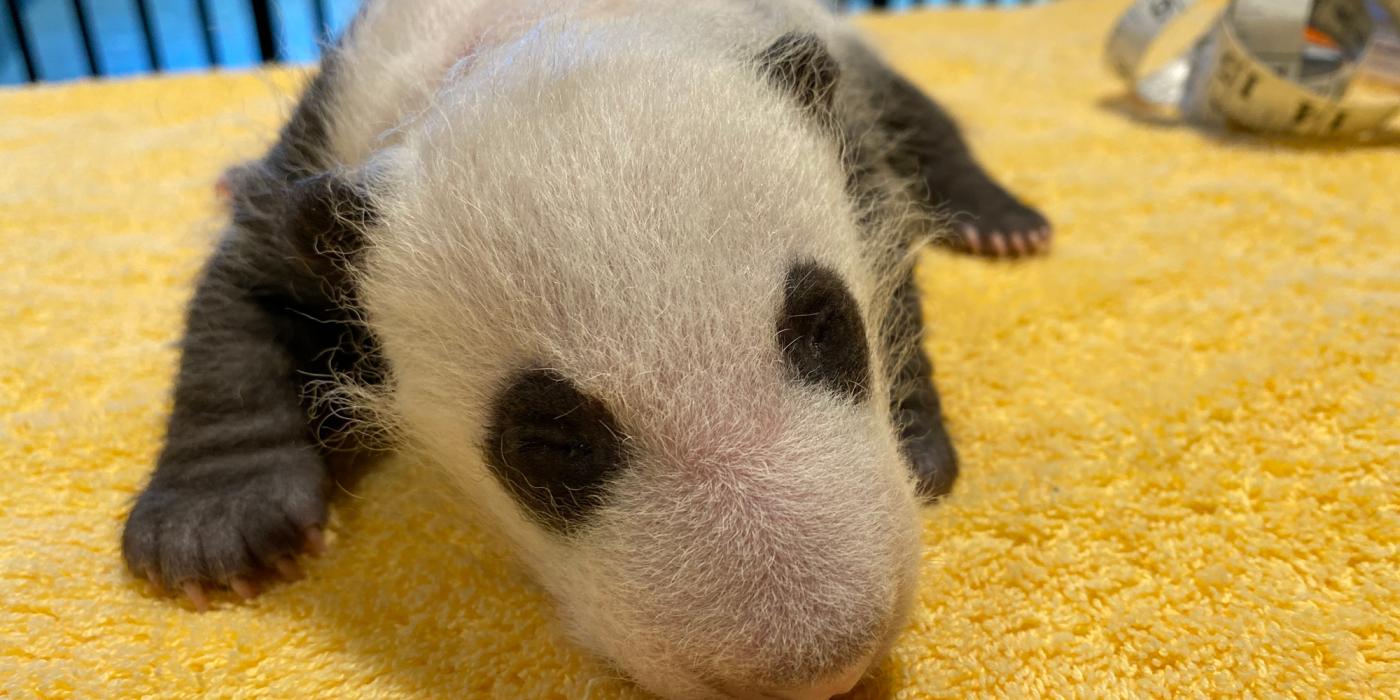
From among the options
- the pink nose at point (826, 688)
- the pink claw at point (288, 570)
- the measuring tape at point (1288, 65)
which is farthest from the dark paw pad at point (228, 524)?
the measuring tape at point (1288, 65)

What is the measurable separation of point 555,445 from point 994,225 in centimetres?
112

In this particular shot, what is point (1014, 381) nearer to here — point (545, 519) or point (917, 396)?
point (917, 396)

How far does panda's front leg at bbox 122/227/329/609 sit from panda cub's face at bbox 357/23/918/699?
0.29m

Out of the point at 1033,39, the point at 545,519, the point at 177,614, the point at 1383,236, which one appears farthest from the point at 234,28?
the point at 1383,236

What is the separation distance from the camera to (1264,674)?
0.83 m

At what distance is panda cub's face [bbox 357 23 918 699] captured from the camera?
71 cm

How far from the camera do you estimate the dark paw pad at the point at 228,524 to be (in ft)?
3.17

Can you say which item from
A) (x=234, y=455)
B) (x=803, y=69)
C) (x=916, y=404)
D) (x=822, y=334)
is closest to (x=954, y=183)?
(x=916, y=404)

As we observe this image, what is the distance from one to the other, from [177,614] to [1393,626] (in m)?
1.17

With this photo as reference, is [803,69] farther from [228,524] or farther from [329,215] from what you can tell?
[228,524]

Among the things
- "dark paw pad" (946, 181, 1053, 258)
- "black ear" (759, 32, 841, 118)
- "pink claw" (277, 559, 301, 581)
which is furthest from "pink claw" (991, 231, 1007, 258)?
"pink claw" (277, 559, 301, 581)

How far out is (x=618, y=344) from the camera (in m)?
0.73

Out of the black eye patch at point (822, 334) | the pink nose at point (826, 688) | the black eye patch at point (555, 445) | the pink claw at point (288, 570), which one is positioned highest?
the black eye patch at point (822, 334)

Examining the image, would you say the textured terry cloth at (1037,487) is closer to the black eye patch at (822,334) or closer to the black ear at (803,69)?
the black eye patch at (822,334)
